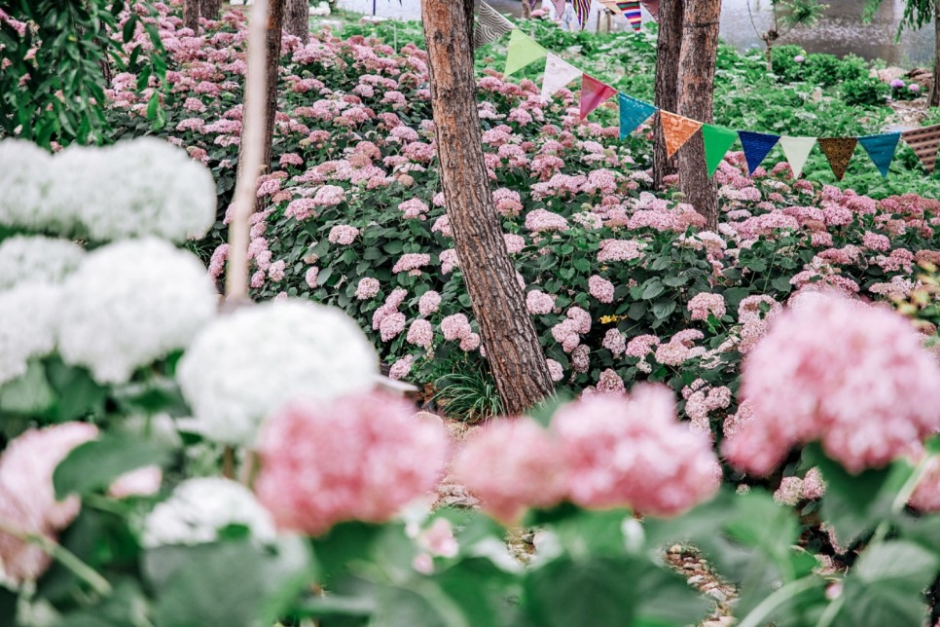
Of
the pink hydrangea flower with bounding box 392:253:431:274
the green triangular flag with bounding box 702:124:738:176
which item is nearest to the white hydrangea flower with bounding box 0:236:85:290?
the pink hydrangea flower with bounding box 392:253:431:274

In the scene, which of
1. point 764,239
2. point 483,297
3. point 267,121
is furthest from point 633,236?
point 267,121

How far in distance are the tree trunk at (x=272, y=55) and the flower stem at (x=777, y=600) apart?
4.37 meters

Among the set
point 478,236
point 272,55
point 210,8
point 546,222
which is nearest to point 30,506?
point 478,236

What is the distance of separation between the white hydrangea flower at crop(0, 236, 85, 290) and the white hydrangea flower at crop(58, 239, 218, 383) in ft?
0.26

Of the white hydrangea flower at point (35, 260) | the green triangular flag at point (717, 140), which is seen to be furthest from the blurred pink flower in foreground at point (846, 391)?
the green triangular flag at point (717, 140)

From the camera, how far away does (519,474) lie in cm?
42

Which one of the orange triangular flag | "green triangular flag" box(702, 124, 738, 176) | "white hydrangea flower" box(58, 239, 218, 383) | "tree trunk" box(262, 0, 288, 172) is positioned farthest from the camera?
"tree trunk" box(262, 0, 288, 172)

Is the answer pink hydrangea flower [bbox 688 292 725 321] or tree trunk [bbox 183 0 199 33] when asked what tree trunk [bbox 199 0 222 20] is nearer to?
tree trunk [bbox 183 0 199 33]

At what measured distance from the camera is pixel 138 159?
25.4 inches

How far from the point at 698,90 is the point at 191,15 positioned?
492cm

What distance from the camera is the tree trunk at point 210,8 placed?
8.10 m

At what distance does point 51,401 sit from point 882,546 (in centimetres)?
47

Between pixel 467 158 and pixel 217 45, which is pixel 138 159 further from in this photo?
pixel 217 45

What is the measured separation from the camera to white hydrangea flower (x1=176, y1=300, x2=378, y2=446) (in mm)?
448
